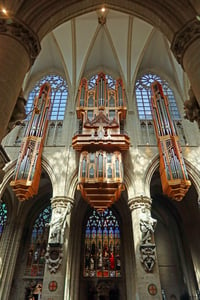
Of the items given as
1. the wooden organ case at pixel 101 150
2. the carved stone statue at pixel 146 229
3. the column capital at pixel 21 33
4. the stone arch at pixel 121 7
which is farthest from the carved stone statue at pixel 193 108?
the carved stone statue at pixel 146 229

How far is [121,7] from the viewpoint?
23.0ft

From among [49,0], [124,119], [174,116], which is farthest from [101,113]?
[49,0]

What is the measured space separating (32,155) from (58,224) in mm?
3463

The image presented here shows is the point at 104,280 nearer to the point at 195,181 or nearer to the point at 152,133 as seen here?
the point at 195,181

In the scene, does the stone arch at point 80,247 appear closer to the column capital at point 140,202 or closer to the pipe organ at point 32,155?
the column capital at point 140,202

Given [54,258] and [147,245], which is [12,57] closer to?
[54,258]

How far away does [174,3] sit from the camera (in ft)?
18.7

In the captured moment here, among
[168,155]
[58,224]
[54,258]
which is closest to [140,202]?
[168,155]

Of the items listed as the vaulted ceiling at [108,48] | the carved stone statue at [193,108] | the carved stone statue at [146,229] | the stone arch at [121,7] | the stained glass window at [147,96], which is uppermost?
the vaulted ceiling at [108,48]

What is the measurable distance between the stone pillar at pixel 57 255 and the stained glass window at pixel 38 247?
14.1 ft

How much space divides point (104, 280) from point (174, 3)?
487 inches

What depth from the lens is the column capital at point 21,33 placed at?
15.6 ft

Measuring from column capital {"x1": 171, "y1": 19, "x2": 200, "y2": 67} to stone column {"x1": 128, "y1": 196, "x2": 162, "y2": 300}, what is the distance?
243 inches

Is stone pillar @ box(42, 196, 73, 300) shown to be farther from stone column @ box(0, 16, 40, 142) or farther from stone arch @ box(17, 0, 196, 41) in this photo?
stone arch @ box(17, 0, 196, 41)
